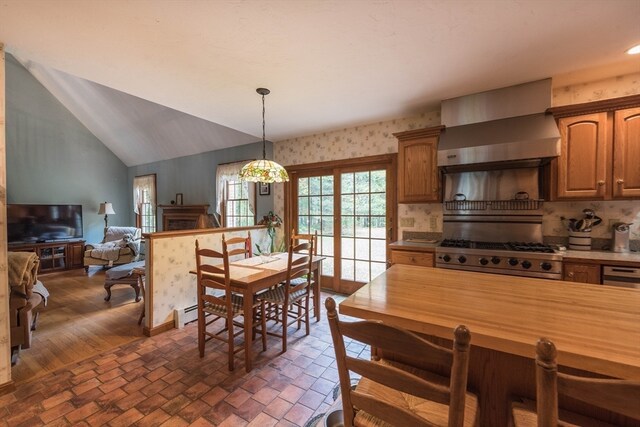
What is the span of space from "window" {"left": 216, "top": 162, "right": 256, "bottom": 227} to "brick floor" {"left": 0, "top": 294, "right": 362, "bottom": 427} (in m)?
2.75

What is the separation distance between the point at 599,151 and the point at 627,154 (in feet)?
0.58

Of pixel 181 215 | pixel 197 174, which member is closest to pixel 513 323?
pixel 197 174

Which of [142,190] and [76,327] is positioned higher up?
[142,190]

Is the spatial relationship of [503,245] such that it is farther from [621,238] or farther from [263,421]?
[263,421]

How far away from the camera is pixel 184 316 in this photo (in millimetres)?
2941

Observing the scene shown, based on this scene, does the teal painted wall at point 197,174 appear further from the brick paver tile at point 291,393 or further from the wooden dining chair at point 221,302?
the brick paver tile at point 291,393

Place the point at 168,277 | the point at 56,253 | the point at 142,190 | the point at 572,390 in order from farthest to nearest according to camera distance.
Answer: the point at 142,190 → the point at 56,253 → the point at 168,277 → the point at 572,390

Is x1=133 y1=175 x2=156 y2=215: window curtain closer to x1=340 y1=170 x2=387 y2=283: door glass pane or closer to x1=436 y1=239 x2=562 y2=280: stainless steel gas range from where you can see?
x1=340 y1=170 x2=387 y2=283: door glass pane

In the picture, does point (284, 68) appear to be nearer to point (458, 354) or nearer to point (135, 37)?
point (135, 37)

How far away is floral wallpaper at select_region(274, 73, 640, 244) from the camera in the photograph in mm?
2453

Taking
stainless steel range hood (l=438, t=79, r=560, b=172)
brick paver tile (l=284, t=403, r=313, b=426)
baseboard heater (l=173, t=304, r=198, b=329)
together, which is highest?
stainless steel range hood (l=438, t=79, r=560, b=172)

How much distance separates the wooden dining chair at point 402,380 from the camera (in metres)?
0.69

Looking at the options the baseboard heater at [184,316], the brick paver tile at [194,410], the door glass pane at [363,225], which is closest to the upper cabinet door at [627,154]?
the door glass pane at [363,225]

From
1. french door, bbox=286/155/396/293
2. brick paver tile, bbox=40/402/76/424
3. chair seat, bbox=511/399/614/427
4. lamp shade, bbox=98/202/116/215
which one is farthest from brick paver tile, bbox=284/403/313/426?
lamp shade, bbox=98/202/116/215
